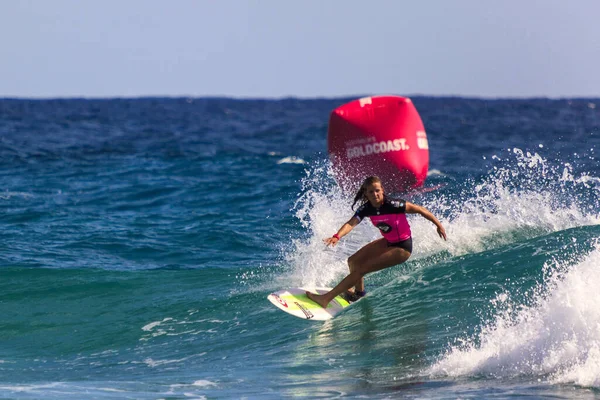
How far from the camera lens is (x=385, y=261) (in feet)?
29.8

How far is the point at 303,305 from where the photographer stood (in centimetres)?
942

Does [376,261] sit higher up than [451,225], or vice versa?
[451,225]

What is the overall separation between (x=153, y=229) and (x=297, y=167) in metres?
10.1

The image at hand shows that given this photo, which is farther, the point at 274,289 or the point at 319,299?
the point at 274,289

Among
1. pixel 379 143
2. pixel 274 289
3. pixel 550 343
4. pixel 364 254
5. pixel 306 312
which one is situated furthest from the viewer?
pixel 379 143

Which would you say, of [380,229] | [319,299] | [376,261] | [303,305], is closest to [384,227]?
[380,229]

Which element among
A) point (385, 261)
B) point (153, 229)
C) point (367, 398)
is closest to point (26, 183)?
point (153, 229)

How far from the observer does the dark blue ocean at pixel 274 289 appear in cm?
738

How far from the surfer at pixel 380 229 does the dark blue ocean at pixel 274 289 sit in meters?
0.62

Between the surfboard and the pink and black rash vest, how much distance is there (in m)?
1.03

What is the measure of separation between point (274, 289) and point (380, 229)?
93.4 inches

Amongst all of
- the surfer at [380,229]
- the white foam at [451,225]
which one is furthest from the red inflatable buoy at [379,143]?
the surfer at [380,229]

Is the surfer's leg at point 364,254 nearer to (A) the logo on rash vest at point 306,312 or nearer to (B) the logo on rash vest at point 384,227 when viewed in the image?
(B) the logo on rash vest at point 384,227

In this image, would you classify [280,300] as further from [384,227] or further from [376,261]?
[384,227]
